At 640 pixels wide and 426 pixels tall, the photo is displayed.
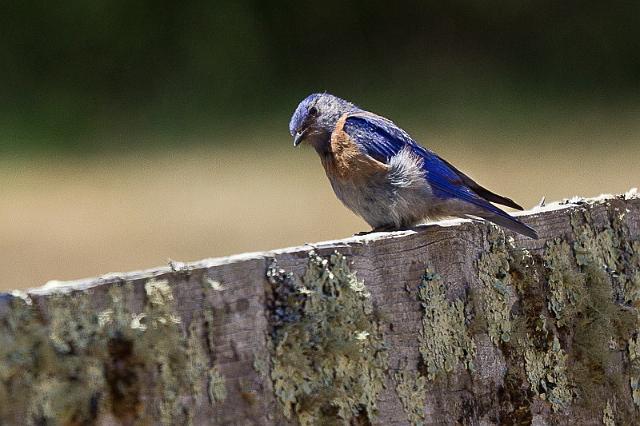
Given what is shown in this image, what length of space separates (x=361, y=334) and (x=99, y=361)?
71 centimetres

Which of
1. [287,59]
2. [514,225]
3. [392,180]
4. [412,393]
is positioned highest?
[287,59]

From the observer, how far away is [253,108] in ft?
53.5

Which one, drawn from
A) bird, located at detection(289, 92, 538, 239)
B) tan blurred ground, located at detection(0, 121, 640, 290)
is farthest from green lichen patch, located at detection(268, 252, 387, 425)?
tan blurred ground, located at detection(0, 121, 640, 290)

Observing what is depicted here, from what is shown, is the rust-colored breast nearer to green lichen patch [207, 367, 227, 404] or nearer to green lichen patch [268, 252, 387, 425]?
green lichen patch [268, 252, 387, 425]

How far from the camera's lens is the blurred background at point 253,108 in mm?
11414

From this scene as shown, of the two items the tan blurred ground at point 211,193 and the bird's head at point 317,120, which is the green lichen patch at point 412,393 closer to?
the bird's head at point 317,120

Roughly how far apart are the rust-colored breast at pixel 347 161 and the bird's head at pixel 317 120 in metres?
0.14

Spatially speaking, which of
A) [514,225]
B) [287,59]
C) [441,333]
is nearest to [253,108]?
[287,59]

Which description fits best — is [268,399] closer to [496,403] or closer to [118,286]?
[118,286]

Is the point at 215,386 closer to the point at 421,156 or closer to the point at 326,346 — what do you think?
the point at 326,346

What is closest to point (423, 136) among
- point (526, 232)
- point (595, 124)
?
point (595, 124)

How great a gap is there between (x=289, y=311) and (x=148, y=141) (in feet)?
40.7

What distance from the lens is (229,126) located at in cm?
1530

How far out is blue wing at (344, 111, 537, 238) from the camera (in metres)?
4.56
